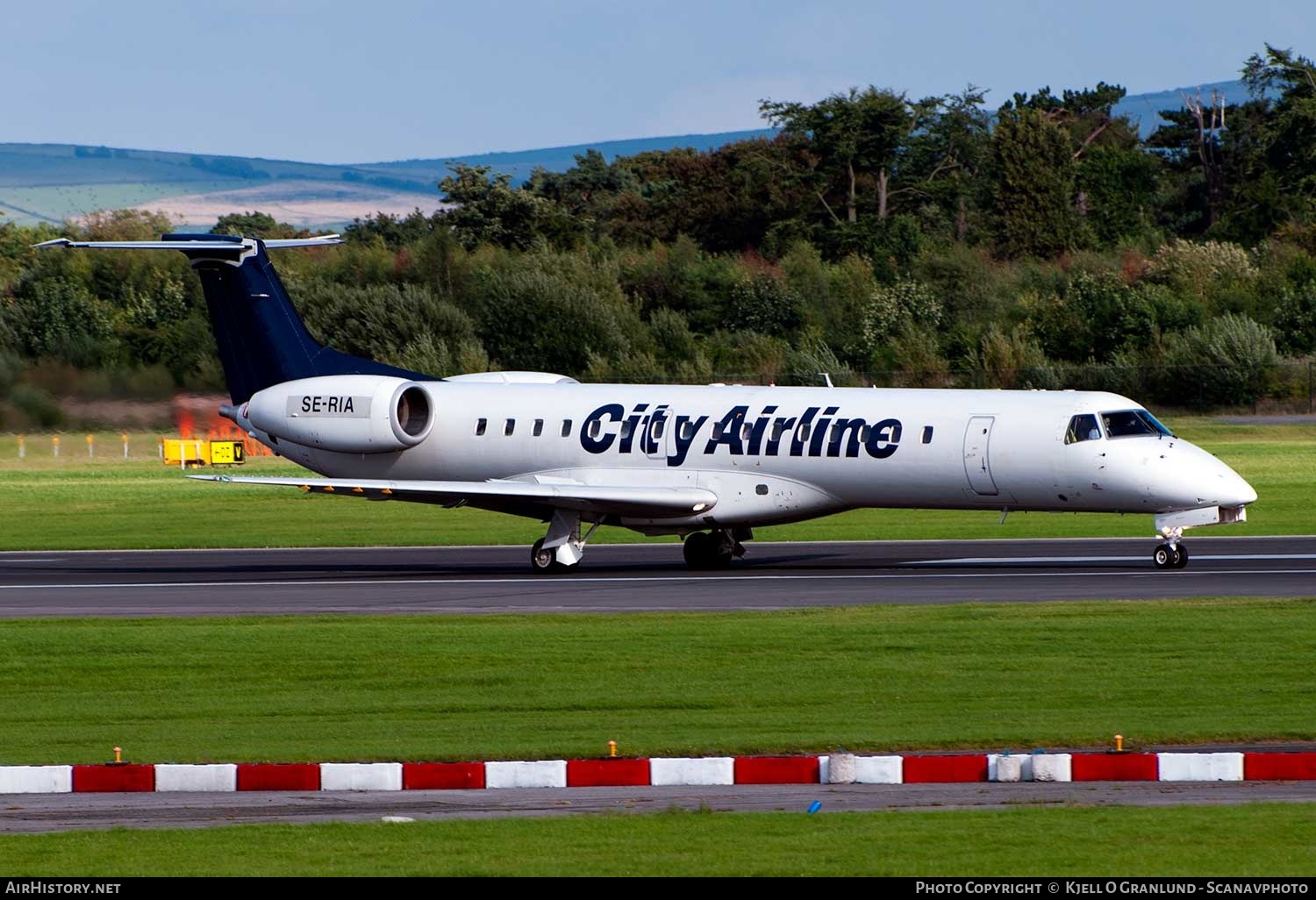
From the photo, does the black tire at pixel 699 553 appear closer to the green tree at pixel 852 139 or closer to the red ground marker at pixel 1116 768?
the red ground marker at pixel 1116 768

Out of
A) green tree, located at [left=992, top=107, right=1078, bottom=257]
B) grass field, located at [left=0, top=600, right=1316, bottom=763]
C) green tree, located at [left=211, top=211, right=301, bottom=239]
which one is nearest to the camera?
grass field, located at [left=0, top=600, right=1316, bottom=763]

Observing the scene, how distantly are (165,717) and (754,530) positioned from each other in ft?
82.3

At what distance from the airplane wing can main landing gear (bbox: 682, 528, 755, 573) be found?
4.74ft

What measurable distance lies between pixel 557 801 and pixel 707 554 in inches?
785

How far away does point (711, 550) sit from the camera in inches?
1318

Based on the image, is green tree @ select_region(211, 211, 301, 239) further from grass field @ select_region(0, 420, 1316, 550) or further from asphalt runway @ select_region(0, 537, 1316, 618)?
asphalt runway @ select_region(0, 537, 1316, 618)

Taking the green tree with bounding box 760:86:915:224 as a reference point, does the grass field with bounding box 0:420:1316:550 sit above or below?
below

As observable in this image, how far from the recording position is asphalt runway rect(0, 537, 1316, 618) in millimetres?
27328

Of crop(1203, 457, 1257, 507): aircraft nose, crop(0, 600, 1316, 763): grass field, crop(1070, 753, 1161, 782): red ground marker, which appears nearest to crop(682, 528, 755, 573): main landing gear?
crop(0, 600, 1316, 763): grass field

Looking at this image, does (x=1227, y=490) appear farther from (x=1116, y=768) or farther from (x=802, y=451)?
(x=1116, y=768)

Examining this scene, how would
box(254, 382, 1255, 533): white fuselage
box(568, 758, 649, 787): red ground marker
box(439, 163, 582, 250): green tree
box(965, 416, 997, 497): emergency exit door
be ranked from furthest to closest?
1. box(439, 163, 582, 250): green tree
2. box(965, 416, 997, 497): emergency exit door
3. box(254, 382, 1255, 533): white fuselage
4. box(568, 758, 649, 787): red ground marker

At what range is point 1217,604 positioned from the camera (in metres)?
25.2

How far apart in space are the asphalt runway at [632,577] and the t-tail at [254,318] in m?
3.66

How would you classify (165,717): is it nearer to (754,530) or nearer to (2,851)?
(2,851)
